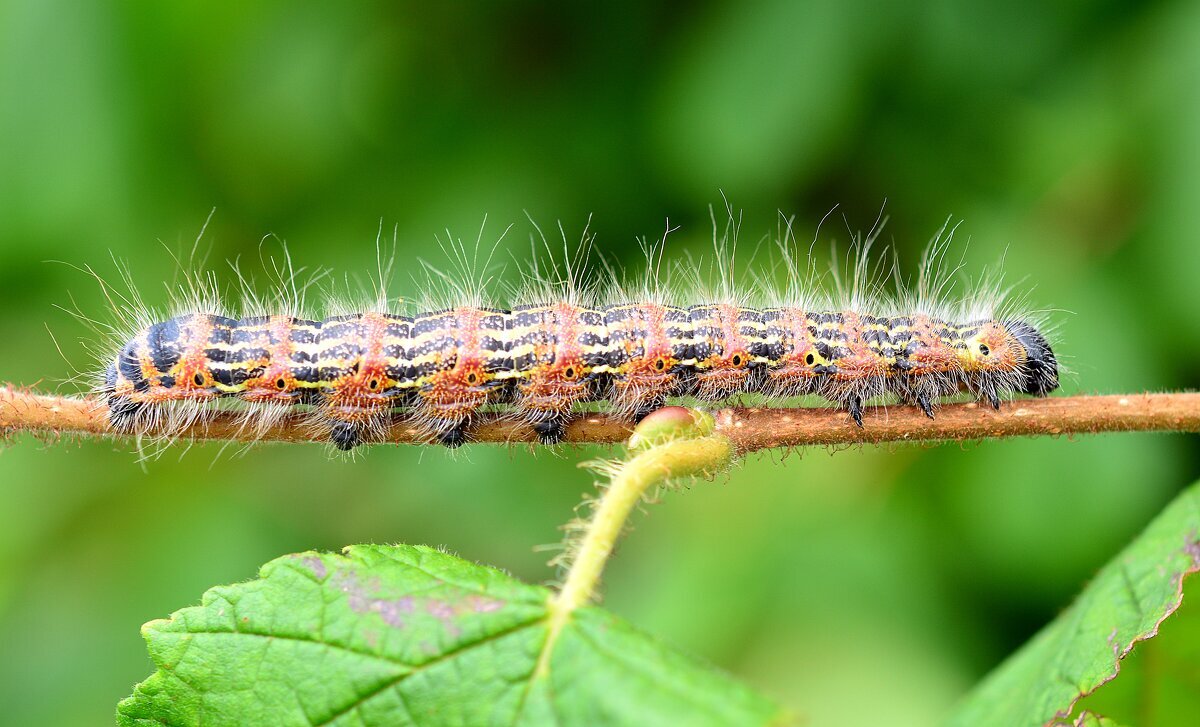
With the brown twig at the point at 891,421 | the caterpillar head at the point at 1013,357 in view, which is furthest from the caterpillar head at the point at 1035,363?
the brown twig at the point at 891,421

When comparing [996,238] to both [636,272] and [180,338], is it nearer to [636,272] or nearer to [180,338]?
[636,272]

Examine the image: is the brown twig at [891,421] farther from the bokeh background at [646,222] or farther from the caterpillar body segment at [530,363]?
the bokeh background at [646,222]

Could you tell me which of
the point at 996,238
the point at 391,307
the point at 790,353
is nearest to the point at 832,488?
the point at 790,353

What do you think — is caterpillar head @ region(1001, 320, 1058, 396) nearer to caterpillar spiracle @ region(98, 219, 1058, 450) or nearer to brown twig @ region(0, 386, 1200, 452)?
caterpillar spiracle @ region(98, 219, 1058, 450)

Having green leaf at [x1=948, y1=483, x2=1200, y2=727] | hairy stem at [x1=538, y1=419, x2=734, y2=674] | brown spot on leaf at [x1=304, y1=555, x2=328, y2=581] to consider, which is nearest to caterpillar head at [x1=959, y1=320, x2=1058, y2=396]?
green leaf at [x1=948, y1=483, x2=1200, y2=727]

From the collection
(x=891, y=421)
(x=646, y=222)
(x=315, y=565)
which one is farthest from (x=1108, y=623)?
(x=646, y=222)

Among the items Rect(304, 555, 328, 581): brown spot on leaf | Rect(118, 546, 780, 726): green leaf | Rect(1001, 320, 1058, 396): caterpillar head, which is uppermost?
Rect(1001, 320, 1058, 396): caterpillar head
